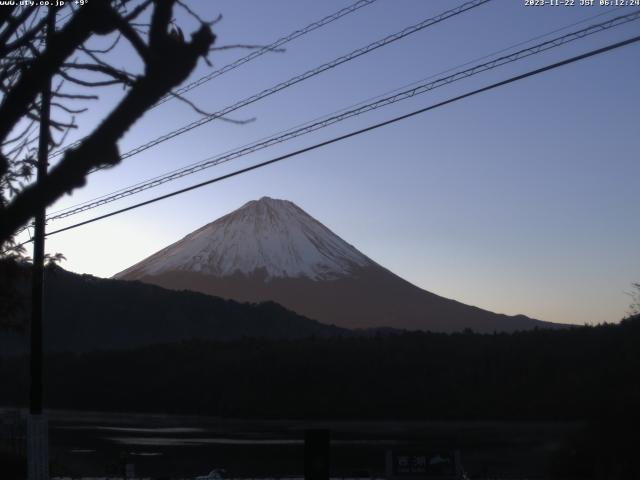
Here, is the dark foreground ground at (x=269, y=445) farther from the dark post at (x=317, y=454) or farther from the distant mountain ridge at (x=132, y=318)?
the distant mountain ridge at (x=132, y=318)

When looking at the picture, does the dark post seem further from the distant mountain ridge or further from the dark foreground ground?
the distant mountain ridge

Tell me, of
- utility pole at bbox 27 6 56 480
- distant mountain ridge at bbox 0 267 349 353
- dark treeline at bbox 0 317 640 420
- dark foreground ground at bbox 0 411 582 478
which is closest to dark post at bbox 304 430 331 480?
utility pole at bbox 27 6 56 480

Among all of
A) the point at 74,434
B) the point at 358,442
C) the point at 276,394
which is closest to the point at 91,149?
the point at 358,442

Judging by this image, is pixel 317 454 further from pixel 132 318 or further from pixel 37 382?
pixel 132 318

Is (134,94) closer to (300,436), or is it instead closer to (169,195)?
(169,195)

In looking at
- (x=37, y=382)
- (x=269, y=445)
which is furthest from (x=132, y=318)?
(x=37, y=382)
